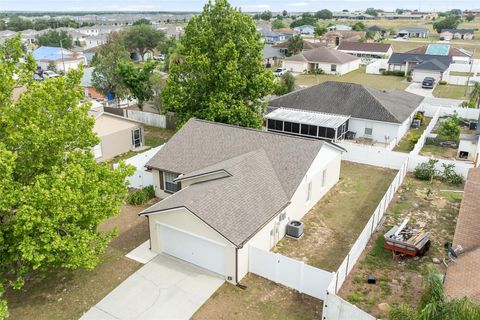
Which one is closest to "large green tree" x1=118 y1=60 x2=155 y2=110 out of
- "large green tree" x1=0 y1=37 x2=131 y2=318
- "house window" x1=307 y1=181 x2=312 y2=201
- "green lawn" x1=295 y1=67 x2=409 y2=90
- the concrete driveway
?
"house window" x1=307 y1=181 x2=312 y2=201

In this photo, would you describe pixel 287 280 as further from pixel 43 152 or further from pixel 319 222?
pixel 43 152

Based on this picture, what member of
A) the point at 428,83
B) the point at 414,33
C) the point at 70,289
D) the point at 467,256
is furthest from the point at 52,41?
the point at 467,256

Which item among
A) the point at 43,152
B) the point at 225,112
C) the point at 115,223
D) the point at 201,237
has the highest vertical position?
the point at 43,152

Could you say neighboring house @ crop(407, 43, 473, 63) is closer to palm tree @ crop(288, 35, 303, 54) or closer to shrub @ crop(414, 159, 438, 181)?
palm tree @ crop(288, 35, 303, 54)

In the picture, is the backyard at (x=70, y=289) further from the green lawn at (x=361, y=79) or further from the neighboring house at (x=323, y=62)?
the neighboring house at (x=323, y=62)

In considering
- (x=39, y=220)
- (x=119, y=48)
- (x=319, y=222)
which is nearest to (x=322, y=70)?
(x=119, y=48)

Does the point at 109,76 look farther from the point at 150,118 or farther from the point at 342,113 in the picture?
the point at 342,113

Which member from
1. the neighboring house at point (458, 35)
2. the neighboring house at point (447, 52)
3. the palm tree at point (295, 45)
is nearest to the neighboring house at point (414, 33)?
the neighboring house at point (458, 35)
